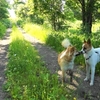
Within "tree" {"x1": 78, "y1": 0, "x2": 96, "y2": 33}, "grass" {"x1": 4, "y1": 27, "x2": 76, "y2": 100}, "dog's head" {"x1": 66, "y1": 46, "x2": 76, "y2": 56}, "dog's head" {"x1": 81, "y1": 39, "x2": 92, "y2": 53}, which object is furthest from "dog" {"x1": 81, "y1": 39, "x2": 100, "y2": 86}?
"tree" {"x1": 78, "y1": 0, "x2": 96, "y2": 33}

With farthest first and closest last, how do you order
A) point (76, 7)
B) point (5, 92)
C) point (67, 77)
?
point (76, 7) → point (67, 77) → point (5, 92)

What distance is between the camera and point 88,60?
6102mm

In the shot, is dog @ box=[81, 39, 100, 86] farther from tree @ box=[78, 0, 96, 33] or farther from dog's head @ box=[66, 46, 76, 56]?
tree @ box=[78, 0, 96, 33]

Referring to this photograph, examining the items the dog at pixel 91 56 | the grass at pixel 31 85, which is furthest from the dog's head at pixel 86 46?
the grass at pixel 31 85

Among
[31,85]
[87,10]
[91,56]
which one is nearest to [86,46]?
[91,56]

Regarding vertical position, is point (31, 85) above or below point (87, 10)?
below

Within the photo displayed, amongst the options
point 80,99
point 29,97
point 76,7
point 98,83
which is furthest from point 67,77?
point 76,7

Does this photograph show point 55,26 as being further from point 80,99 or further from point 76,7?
point 80,99

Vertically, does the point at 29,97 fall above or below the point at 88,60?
below

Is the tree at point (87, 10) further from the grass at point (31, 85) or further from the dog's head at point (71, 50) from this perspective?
the dog's head at point (71, 50)

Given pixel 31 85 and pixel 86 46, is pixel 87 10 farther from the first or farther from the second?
pixel 31 85

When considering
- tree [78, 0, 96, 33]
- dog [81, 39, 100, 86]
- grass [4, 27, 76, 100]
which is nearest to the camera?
grass [4, 27, 76, 100]

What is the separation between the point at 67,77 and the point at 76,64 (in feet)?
5.98

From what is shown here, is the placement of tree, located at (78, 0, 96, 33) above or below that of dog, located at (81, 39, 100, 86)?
above
